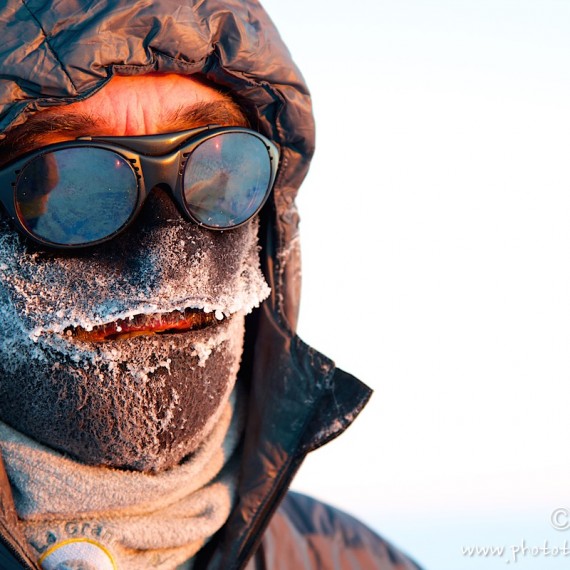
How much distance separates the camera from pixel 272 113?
2.40 metres

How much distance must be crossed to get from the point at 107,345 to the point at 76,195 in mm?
336

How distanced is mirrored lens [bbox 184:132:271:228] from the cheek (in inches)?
11.2

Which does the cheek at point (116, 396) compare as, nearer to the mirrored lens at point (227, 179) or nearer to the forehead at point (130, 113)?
the mirrored lens at point (227, 179)

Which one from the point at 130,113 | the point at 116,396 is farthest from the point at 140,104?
the point at 116,396

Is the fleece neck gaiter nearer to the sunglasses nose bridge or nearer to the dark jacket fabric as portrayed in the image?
the dark jacket fabric

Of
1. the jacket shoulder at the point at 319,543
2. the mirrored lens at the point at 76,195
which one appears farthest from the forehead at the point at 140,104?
the jacket shoulder at the point at 319,543

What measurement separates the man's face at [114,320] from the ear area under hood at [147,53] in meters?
0.08

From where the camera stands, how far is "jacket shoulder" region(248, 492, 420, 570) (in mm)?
2656

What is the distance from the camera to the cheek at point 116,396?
2064 millimetres

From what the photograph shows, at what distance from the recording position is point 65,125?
2080mm

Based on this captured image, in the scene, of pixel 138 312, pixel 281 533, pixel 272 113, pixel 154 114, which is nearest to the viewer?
pixel 138 312

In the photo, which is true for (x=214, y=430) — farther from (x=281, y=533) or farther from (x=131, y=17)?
(x=131, y=17)

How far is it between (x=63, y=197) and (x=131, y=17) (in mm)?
421

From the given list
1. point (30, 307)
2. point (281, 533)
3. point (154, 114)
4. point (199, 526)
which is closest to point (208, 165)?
point (154, 114)
